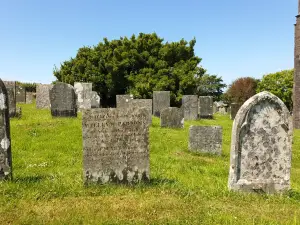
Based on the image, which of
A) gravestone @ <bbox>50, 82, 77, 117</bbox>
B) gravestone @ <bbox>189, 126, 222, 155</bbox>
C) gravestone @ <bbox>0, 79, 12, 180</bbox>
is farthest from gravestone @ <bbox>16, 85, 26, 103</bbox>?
gravestone @ <bbox>0, 79, 12, 180</bbox>

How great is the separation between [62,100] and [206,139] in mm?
6987

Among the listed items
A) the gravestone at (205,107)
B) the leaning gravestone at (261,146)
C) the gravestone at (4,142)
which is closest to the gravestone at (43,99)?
the gravestone at (205,107)

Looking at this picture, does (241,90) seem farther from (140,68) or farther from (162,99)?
(162,99)

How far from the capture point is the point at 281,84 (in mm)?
58000

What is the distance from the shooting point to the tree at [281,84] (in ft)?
185

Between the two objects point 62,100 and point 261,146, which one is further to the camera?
point 62,100

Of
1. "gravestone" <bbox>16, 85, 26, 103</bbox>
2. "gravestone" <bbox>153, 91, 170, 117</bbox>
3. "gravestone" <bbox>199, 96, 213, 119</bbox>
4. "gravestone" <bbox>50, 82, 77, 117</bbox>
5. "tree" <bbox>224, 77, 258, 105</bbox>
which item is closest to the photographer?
"gravestone" <bbox>50, 82, 77, 117</bbox>

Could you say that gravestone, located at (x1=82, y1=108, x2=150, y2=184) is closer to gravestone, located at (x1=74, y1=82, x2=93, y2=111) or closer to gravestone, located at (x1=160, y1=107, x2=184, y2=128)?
gravestone, located at (x1=160, y1=107, x2=184, y2=128)

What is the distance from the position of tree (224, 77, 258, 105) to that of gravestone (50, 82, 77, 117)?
4246cm

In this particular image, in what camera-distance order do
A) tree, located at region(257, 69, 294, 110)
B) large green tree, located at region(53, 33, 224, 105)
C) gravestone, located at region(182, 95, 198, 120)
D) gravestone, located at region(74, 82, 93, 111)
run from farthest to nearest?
tree, located at region(257, 69, 294, 110)
large green tree, located at region(53, 33, 224, 105)
gravestone, located at region(182, 95, 198, 120)
gravestone, located at region(74, 82, 93, 111)

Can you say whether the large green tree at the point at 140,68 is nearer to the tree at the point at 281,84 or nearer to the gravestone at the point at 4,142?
the gravestone at the point at 4,142

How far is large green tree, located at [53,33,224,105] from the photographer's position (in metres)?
29.9

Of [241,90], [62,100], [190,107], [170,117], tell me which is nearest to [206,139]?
[170,117]

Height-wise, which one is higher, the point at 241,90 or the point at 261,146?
the point at 241,90
